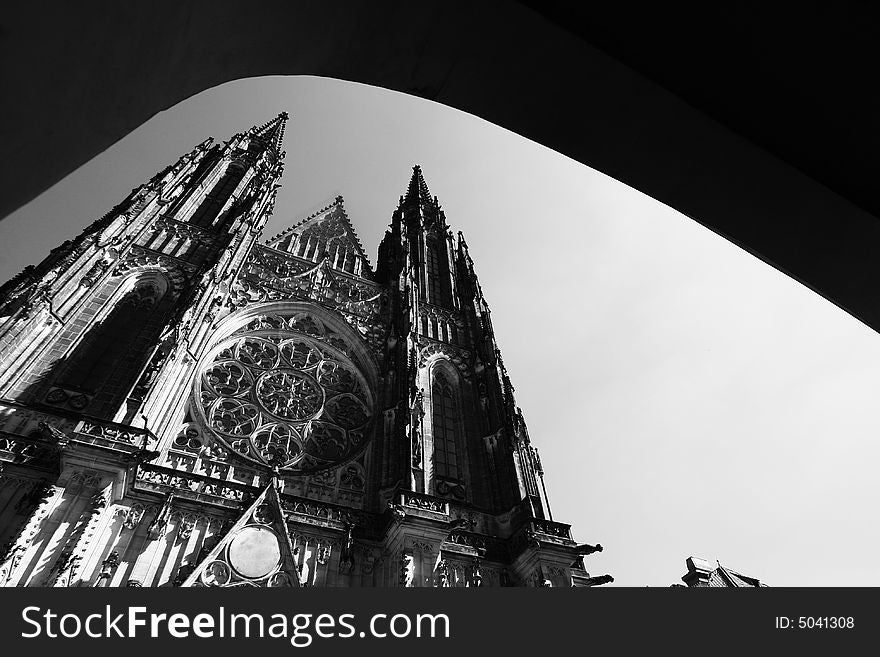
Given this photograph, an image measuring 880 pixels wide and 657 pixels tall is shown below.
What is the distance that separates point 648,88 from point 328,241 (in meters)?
20.6

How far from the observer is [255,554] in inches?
373

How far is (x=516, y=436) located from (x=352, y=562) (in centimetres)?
604

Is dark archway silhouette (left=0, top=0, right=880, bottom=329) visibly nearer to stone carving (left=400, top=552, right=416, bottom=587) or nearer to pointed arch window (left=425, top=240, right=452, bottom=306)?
stone carving (left=400, top=552, right=416, bottom=587)

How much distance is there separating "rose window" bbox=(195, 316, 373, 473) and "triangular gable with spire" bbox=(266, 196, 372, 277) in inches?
170

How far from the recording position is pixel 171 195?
1808 cm

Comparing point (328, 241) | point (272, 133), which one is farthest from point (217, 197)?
point (272, 133)

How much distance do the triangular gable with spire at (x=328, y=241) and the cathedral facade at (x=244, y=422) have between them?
0.50ft

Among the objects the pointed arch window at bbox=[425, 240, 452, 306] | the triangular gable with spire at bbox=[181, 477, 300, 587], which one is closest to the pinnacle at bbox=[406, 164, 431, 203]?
the pointed arch window at bbox=[425, 240, 452, 306]

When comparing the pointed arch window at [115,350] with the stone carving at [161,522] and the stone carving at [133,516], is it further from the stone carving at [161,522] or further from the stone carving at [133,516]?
the stone carving at [161,522]

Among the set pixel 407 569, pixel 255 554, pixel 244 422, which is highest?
pixel 244 422

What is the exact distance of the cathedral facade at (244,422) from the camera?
8969mm

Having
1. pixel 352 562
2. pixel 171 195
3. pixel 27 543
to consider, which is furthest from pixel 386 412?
pixel 171 195

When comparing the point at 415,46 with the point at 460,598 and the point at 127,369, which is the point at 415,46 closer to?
the point at 460,598

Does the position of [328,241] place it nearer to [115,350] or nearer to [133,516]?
[115,350]
